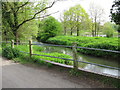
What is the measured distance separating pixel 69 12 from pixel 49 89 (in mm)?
27325

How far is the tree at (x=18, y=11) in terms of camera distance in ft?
30.0

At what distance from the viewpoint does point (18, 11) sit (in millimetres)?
10078

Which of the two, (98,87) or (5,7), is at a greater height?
(5,7)

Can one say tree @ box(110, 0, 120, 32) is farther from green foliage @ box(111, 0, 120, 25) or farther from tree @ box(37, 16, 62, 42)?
tree @ box(37, 16, 62, 42)

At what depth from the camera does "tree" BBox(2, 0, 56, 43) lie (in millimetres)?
9156

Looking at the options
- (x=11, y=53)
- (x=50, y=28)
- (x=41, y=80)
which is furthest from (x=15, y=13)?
(x=50, y=28)

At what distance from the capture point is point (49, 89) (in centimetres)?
282

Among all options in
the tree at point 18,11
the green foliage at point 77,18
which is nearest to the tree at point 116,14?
the tree at point 18,11

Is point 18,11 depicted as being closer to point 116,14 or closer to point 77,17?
point 116,14

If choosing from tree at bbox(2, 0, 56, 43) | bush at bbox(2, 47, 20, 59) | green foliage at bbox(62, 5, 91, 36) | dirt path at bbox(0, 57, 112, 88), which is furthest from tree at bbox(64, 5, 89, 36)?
dirt path at bbox(0, 57, 112, 88)

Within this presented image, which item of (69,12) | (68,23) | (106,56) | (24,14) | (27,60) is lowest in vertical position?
(106,56)

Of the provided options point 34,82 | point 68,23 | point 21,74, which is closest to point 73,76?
point 34,82

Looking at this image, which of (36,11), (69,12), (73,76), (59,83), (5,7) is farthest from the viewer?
(69,12)

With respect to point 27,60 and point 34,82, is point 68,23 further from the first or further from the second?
point 34,82
